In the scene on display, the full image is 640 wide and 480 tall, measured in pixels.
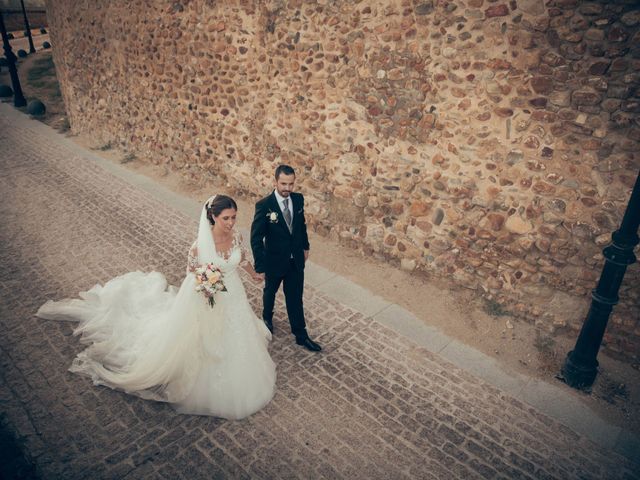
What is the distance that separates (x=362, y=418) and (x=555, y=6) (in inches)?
199

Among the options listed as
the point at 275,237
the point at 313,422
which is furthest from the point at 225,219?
the point at 313,422

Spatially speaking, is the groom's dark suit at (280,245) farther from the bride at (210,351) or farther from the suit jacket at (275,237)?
the bride at (210,351)

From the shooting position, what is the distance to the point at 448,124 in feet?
19.4

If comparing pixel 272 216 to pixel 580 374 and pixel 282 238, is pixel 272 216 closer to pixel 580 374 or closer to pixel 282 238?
pixel 282 238

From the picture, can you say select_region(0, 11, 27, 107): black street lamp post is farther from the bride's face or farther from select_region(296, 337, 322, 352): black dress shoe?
select_region(296, 337, 322, 352): black dress shoe

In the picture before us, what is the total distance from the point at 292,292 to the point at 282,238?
717 millimetres

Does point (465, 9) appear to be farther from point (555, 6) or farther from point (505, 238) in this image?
point (505, 238)

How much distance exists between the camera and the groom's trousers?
5.07m

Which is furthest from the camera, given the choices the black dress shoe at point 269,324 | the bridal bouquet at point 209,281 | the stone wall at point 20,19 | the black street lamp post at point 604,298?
the stone wall at point 20,19

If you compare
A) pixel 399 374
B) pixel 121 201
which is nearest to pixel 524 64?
pixel 399 374

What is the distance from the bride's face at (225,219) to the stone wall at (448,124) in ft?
11.0

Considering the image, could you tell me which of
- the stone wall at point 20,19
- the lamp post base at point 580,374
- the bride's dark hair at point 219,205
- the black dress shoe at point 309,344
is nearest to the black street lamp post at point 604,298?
the lamp post base at point 580,374

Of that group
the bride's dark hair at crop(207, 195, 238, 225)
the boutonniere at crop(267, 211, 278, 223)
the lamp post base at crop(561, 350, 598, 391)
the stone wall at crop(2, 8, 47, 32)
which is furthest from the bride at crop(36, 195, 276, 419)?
the stone wall at crop(2, 8, 47, 32)

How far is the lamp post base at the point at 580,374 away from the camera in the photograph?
4.96 m
